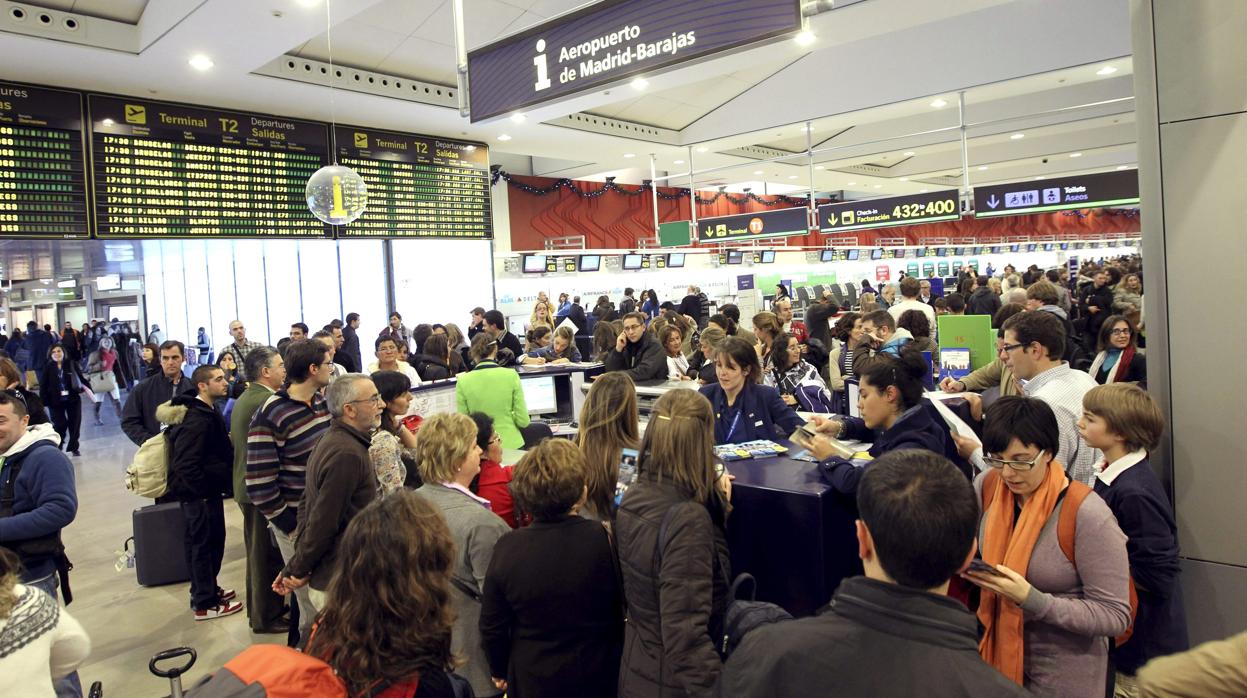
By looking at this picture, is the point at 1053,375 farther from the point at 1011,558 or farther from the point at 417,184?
the point at 417,184

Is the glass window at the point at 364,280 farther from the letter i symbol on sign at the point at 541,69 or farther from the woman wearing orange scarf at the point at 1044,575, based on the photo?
the woman wearing orange scarf at the point at 1044,575

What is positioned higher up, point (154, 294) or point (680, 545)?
point (154, 294)

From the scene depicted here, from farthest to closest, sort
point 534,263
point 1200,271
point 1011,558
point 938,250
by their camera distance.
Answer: point 938,250, point 534,263, point 1200,271, point 1011,558

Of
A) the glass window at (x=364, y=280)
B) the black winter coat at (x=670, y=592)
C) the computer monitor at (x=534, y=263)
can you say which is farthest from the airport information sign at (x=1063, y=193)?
the black winter coat at (x=670, y=592)

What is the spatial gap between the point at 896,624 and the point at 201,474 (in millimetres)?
4272

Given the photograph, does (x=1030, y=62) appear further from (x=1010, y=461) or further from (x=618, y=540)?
(x=618, y=540)

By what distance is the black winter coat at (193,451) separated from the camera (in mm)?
4215

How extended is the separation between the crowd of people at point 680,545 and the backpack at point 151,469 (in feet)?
2.60

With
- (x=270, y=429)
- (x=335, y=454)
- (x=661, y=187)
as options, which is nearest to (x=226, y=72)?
(x=270, y=429)

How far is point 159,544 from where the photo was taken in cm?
482

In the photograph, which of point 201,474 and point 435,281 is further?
point 435,281

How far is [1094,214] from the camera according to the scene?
30922mm

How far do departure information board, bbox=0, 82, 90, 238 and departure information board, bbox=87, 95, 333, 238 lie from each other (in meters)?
0.14

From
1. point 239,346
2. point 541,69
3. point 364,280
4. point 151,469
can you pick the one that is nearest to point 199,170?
point 239,346
